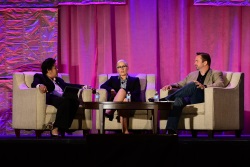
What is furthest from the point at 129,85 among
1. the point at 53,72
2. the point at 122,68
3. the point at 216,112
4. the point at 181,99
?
the point at 216,112

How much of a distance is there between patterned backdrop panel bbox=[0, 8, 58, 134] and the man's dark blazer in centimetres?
127

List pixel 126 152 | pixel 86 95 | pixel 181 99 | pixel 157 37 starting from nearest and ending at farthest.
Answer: pixel 126 152
pixel 181 99
pixel 86 95
pixel 157 37

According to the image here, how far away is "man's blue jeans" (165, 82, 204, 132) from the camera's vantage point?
5.74 m

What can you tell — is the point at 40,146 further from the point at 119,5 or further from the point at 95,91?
the point at 119,5

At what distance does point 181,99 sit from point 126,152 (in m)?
3.37

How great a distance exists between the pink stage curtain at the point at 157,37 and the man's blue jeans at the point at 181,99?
129 centimetres

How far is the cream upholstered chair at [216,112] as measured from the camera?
5836mm

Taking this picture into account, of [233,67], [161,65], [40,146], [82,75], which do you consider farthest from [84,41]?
[40,146]

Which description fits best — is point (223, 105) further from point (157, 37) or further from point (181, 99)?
point (157, 37)

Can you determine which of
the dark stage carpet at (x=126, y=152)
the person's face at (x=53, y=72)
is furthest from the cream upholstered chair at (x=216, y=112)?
the dark stage carpet at (x=126, y=152)

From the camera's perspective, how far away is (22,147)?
2.88 m

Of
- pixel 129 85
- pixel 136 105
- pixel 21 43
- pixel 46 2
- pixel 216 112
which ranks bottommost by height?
pixel 216 112

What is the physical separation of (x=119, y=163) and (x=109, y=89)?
11.8 ft

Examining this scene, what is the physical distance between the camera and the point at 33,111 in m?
5.98
